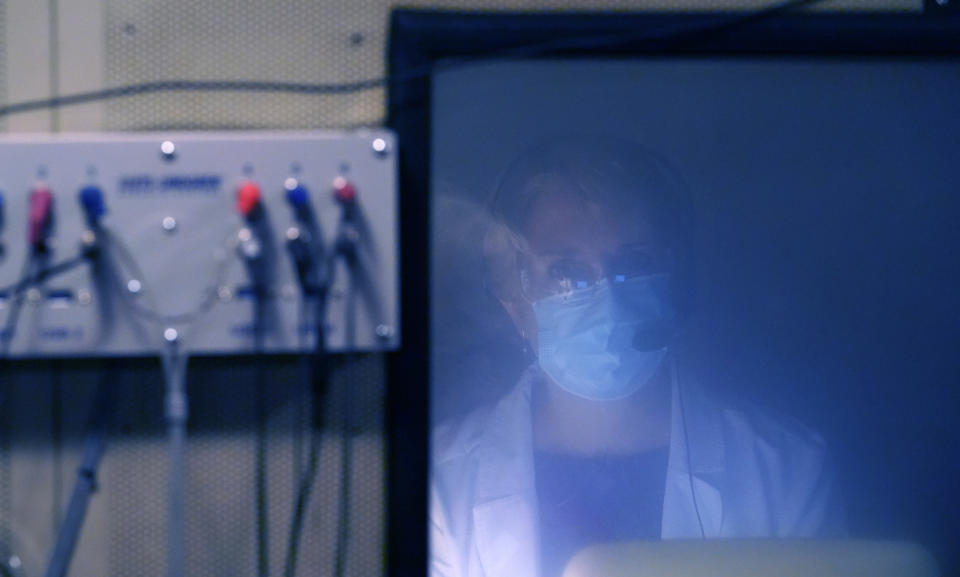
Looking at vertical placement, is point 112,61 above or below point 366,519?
above

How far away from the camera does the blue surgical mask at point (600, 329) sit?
956 millimetres

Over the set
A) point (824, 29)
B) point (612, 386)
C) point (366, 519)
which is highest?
point (824, 29)

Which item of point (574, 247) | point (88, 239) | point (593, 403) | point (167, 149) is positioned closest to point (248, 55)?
point (167, 149)

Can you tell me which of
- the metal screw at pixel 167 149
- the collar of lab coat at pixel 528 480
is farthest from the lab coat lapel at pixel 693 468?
the metal screw at pixel 167 149

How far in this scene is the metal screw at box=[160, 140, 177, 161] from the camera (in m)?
0.88

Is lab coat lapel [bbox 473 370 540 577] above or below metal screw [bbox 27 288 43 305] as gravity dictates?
below

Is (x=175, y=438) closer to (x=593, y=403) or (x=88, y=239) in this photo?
(x=88, y=239)

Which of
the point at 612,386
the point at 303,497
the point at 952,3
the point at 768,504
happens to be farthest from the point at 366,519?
the point at 952,3

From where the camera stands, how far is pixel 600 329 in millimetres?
958

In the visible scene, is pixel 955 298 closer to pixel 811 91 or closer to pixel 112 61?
pixel 811 91

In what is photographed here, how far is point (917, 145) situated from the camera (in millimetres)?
980

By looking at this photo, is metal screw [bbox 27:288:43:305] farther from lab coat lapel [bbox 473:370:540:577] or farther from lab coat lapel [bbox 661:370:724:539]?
lab coat lapel [bbox 661:370:724:539]

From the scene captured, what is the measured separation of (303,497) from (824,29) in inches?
28.4

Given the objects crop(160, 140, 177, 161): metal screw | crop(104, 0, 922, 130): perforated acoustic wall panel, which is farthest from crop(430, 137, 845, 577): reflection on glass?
crop(160, 140, 177, 161): metal screw
